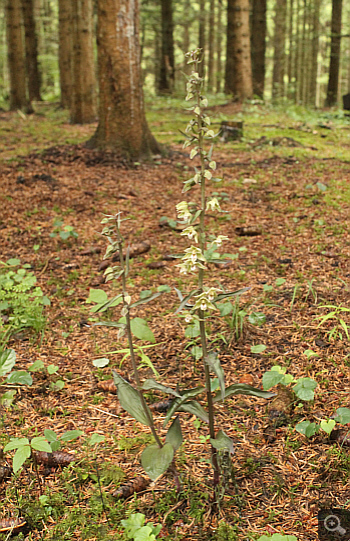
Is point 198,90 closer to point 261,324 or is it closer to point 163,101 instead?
point 261,324

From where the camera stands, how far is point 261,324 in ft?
10.5

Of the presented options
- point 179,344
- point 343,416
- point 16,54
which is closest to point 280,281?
point 179,344

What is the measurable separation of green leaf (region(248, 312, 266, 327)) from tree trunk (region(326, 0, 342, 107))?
1411cm

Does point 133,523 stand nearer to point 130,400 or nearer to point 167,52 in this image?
point 130,400

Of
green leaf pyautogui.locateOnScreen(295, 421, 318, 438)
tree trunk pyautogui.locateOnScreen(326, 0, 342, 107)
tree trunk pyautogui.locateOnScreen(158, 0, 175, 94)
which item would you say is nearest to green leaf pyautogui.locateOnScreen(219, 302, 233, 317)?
green leaf pyautogui.locateOnScreen(295, 421, 318, 438)

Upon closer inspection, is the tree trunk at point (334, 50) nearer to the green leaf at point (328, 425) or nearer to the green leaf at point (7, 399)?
the green leaf at point (328, 425)

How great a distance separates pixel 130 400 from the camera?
1.99 m

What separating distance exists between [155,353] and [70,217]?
102 inches

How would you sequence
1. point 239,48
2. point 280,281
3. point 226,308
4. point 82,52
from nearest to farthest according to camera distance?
point 226,308, point 280,281, point 82,52, point 239,48

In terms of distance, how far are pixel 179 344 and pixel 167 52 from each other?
16.6 meters

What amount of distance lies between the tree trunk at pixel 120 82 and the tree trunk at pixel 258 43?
8.65 m

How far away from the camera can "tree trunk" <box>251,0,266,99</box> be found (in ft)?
46.9

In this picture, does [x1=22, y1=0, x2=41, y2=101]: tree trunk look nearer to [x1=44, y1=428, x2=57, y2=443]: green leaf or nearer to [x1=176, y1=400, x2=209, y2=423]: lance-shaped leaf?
[x1=44, y1=428, x2=57, y2=443]: green leaf

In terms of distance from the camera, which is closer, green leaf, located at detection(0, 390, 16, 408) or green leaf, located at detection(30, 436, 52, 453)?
green leaf, located at detection(30, 436, 52, 453)
